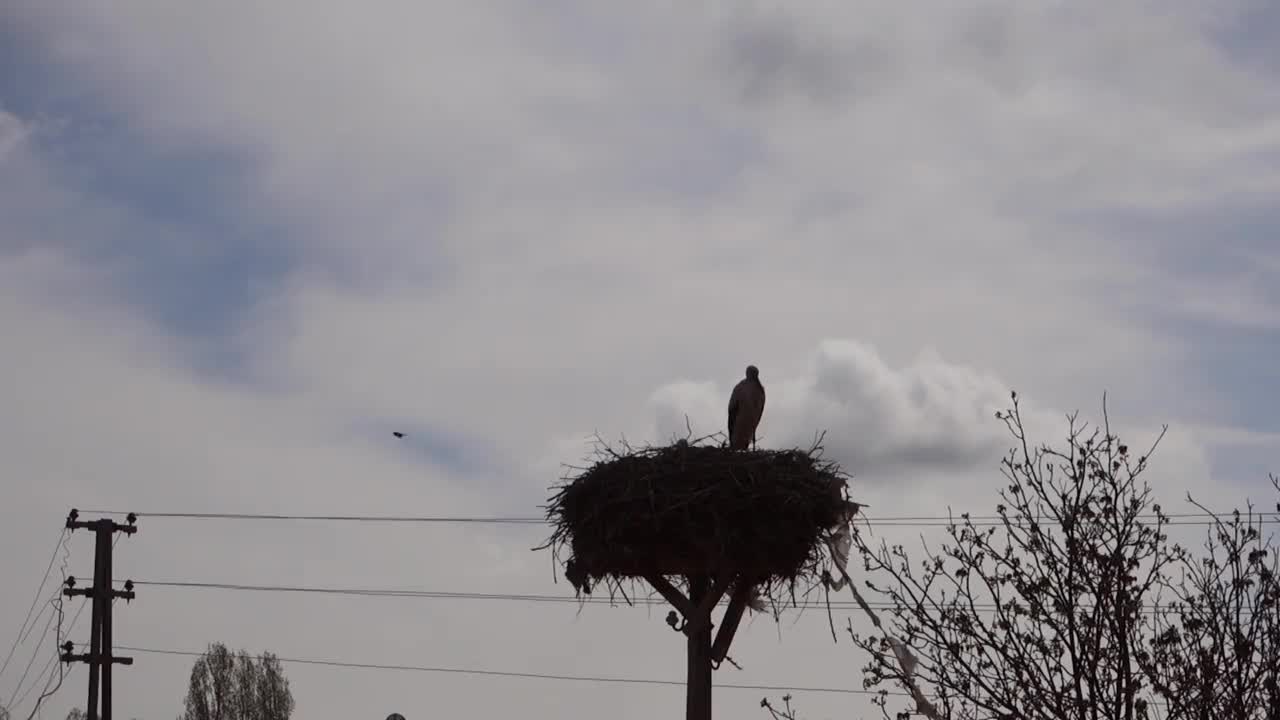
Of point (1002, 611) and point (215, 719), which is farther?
point (215, 719)

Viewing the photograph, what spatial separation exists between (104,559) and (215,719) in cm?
2124

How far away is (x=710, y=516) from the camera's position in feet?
37.3

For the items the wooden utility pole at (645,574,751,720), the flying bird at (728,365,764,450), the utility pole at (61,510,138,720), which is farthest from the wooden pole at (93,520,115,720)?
the wooden utility pole at (645,574,751,720)

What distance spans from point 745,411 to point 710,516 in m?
4.16

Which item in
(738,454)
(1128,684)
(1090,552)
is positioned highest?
(738,454)

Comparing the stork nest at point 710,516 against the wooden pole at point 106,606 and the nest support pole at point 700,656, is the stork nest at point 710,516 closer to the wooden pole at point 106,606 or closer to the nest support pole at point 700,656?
the nest support pole at point 700,656

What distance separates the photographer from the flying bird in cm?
1548

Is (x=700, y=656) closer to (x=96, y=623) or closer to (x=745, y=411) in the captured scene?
(x=745, y=411)

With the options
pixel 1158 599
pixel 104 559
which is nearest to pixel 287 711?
pixel 104 559

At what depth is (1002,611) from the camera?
7.41 meters

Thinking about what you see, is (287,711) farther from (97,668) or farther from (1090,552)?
(1090,552)

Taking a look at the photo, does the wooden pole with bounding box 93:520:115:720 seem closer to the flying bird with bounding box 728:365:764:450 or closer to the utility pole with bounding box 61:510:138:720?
the utility pole with bounding box 61:510:138:720

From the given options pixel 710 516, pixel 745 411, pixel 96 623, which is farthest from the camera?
pixel 96 623

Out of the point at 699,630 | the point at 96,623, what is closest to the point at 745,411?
the point at 699,630
